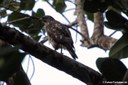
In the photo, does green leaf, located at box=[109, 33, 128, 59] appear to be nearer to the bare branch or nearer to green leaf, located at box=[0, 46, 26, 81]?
green leaf, located at box=[0, 46, 26, 81]

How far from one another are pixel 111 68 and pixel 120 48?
157 mm

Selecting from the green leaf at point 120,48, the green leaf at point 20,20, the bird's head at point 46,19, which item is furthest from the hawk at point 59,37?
the green leaf at point 120,48

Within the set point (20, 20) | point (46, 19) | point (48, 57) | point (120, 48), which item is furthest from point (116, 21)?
→ point (46, 19)

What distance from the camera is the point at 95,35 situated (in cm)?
220

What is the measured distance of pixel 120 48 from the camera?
1.03 meters

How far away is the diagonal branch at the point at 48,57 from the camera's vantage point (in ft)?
3.68

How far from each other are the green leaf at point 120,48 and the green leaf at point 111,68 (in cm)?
12

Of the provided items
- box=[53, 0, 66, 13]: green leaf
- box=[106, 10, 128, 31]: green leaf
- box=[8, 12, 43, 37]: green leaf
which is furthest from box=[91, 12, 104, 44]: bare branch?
box=[106, 10, 128, 31]: green leaf

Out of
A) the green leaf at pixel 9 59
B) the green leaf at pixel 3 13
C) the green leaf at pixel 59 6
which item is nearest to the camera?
the green leaf at pixel 9 59

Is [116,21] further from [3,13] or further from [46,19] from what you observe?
[46,19]

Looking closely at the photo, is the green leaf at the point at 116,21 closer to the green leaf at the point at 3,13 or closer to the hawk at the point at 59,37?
the green leaf at the point at 3,13

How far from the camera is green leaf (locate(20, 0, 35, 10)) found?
7.32 feet

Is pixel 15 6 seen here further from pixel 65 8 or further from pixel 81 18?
pixel 81 18

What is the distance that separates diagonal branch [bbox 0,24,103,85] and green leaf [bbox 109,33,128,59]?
0.10m
